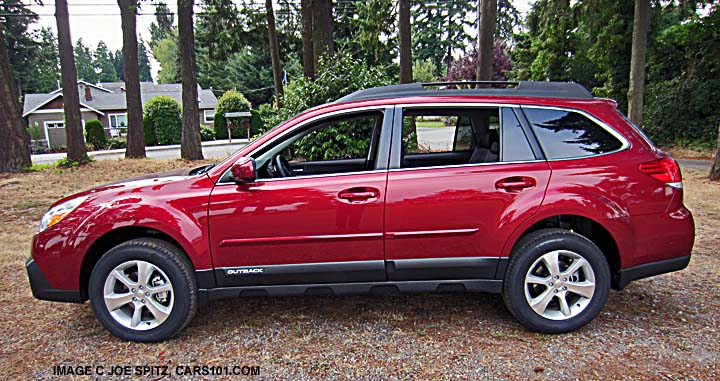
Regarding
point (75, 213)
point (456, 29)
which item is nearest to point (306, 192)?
point (75, 213)

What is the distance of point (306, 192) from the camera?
9.70 ft

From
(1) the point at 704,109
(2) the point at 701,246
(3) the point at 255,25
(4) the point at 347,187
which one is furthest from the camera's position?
(3) the point at 255,25

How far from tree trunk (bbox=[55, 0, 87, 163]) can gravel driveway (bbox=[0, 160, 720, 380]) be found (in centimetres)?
1101

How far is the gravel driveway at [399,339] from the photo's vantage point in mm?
2658

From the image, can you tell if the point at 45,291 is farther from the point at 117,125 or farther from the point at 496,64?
the point at 117,125

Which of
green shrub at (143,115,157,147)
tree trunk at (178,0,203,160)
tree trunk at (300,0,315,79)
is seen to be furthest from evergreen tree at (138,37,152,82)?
tree trunk at (300,0,315,79)

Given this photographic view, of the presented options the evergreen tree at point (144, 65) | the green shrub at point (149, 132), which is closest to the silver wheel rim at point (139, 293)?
the green shrub at point (149, 132)

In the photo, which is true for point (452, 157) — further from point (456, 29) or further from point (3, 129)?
point (456, 29)

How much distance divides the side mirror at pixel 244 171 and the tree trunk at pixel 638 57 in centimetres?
1324

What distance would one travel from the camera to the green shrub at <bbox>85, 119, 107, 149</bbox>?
30883 millimetres

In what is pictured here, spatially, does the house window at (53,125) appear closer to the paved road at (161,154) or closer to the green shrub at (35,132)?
the green shrub at (35,132)

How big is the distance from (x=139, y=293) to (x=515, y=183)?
107 inches

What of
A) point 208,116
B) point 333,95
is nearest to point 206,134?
point 208,116

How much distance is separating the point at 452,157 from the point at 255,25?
1757cm
